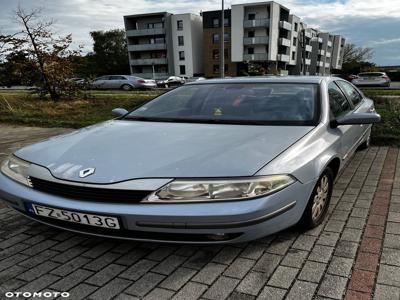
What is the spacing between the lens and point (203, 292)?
6.98ft

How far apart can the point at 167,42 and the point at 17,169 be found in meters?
56.8

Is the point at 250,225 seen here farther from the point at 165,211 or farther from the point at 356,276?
the point at 356,276

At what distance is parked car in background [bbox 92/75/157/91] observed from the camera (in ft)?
83.1

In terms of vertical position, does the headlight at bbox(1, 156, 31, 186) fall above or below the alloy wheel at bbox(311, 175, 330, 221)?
above

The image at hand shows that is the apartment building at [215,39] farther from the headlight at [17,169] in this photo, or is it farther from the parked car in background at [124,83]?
the headlight at [17,169]

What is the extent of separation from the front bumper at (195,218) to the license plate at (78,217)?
0.03 metres

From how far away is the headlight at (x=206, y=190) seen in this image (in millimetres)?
2148

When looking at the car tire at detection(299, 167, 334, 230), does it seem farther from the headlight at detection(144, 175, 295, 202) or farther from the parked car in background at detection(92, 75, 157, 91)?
the parked car in background at detection(92, 75, 157, 91)

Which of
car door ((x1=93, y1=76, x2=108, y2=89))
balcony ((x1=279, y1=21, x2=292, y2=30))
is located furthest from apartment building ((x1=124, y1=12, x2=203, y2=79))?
car door ((x1=93, y1=76, x2=108, y2=89))

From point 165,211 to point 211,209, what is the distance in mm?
281

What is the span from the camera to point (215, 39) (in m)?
54.5

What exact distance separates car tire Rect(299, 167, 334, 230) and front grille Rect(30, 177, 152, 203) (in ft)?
4.24

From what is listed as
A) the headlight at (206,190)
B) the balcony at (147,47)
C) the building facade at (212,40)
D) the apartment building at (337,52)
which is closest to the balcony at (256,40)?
the building facade at (212,40)

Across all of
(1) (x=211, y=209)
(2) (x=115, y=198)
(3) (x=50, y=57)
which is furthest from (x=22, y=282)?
(3) (x=50, y=57)
